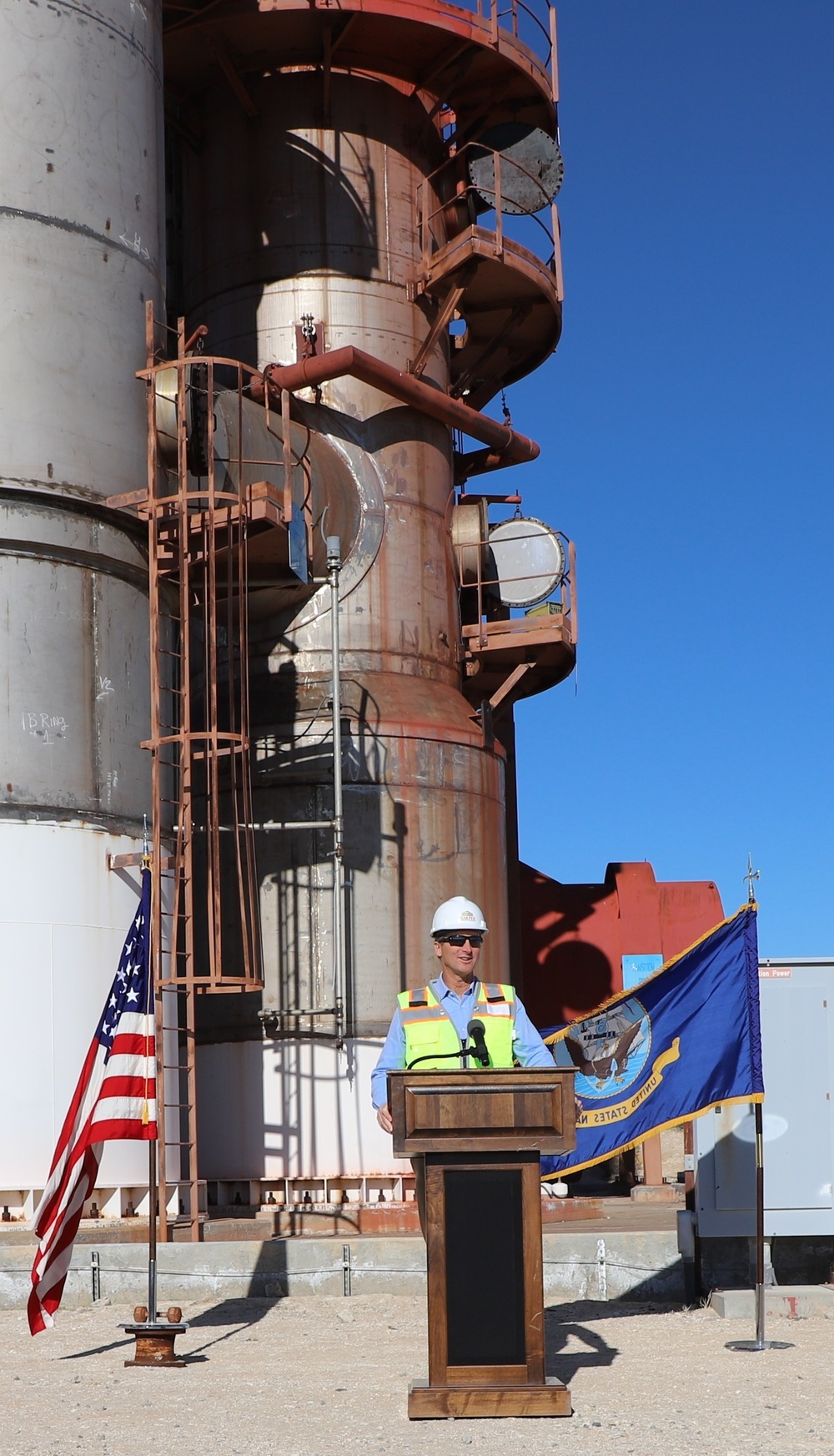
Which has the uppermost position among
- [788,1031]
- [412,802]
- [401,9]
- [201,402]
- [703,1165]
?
[401,9]

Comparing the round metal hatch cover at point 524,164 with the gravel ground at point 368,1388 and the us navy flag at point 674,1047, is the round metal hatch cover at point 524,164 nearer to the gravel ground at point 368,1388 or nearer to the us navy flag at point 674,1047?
the us navy flag at point 674,1047

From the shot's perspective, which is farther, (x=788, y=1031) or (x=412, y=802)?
(x=412, y=802)

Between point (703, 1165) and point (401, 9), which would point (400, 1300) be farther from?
point (401, 9)

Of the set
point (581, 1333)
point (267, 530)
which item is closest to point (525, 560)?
point (267, 530)

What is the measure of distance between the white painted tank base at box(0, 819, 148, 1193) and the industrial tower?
4 centimetres

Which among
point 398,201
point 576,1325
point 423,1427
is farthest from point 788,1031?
point 398,201

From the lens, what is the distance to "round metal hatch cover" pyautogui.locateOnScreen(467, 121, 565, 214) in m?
27.0

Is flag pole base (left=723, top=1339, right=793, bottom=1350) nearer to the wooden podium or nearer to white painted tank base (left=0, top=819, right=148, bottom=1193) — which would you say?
the wooden podium

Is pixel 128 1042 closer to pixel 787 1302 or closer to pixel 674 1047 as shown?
pixel 674 1047

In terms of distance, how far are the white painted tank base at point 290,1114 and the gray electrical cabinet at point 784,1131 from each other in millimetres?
7954

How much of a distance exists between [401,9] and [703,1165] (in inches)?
692

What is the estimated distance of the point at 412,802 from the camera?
22562 millimetres

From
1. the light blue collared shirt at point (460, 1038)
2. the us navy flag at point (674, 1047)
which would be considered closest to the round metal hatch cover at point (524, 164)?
the us navy flag at point (674, 1047)

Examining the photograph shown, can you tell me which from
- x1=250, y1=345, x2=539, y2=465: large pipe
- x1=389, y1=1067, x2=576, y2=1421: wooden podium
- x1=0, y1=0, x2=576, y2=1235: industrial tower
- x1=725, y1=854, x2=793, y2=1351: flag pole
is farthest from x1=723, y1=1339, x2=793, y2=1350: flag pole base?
x1=250, y1=345, x2=539, y2=465: large pipe
